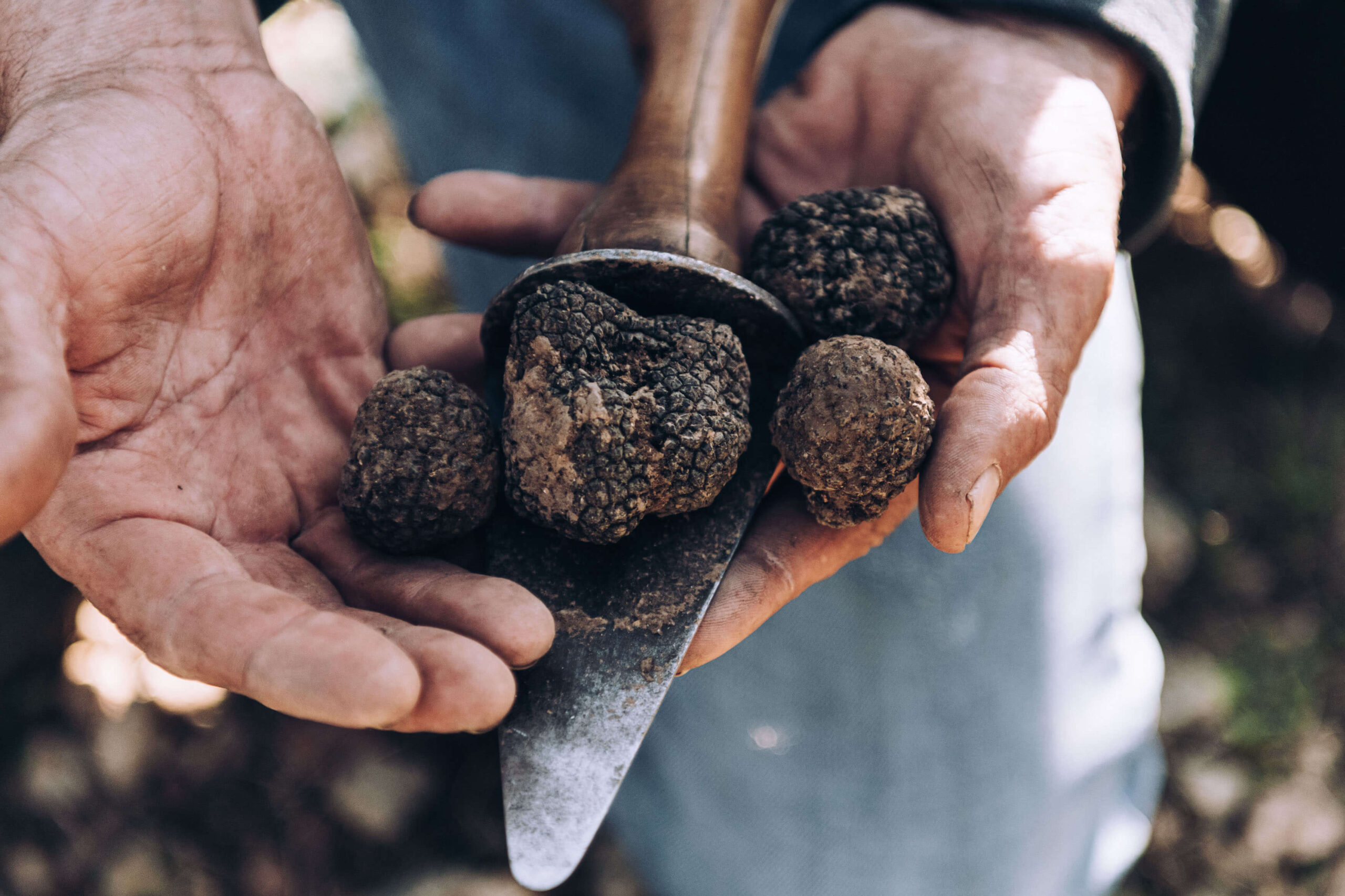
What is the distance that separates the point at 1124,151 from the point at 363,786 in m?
2.61

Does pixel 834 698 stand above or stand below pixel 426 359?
below

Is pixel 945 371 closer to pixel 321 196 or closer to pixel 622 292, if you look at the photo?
pixel 622 292

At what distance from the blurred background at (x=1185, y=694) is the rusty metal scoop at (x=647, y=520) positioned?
143 centimetres

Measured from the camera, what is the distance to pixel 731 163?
1.95 meters

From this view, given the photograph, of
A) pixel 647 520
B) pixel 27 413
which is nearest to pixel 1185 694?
pixel 647 520

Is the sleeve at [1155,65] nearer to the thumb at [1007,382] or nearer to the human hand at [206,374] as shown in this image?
the thumb at [1007,382]

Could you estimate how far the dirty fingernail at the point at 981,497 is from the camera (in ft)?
4.22

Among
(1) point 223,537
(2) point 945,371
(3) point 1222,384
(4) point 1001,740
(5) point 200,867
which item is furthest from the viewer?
(3) point 1222,384

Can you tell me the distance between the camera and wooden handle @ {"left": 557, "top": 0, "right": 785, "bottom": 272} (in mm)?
1752

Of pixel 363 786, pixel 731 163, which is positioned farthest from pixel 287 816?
pixel 731 163

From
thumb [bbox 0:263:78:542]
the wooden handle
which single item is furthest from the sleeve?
thumb [bbox 0:263:78:542]

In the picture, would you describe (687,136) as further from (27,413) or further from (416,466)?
(27,413)

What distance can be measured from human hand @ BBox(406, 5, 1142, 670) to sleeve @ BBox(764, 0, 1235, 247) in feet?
0.18

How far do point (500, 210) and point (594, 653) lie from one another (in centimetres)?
111
